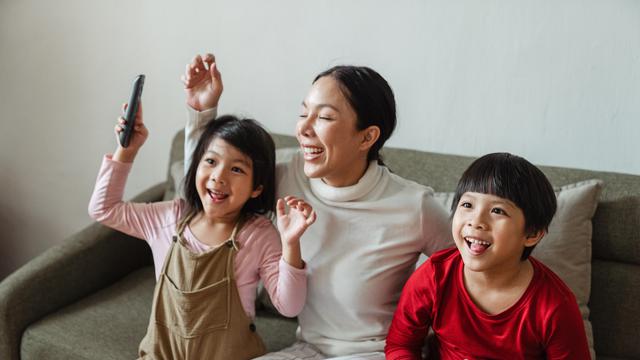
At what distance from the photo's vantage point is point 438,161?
6.48 ft

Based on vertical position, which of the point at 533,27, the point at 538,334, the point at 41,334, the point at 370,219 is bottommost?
the point at 41,334

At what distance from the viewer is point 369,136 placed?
5.43 ft

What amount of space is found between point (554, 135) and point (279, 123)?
88 cm

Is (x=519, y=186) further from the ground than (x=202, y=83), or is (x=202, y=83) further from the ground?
(x=202, y=83)

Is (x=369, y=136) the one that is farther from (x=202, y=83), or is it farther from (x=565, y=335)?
(x=565, y=335)

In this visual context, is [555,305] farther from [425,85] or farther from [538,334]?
[425,85]

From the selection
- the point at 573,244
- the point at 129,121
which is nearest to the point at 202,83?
the point at 129,121

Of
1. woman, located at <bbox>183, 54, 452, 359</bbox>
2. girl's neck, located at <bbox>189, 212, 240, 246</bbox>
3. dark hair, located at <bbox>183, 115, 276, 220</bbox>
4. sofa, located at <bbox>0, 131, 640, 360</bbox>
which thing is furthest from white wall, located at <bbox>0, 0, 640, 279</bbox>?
girl's neck, located at <bbox>189, 212, 240, 246</bbox>

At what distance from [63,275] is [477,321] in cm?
117

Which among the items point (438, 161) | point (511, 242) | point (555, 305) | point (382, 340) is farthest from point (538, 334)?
point (438, 161)

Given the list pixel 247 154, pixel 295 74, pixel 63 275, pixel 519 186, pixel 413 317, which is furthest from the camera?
pixel 295 74

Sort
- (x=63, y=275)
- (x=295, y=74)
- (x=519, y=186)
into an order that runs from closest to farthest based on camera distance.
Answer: (x=519, y=186) → (x=63, y=275) → (x=295, y=74)

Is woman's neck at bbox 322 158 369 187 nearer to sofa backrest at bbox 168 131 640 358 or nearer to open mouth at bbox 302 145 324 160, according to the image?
open mouth at bbox 302 145 324 160

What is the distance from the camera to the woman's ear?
1646mm
